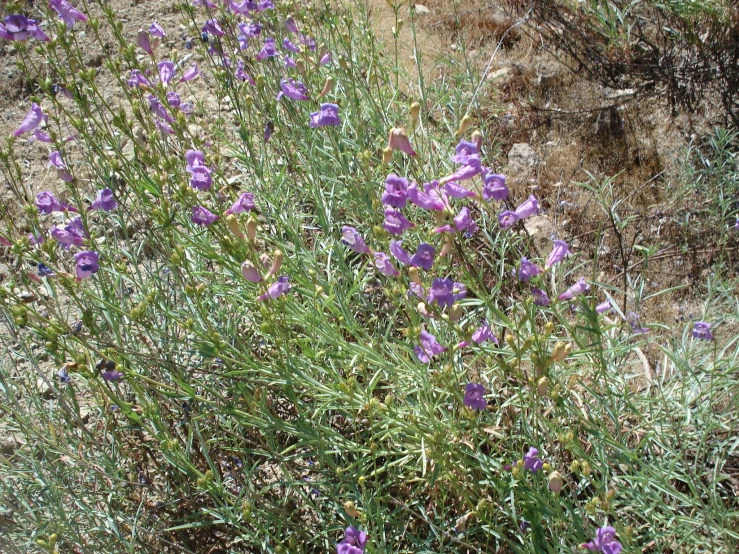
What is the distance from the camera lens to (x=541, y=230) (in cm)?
376

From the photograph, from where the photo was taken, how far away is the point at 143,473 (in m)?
2.83

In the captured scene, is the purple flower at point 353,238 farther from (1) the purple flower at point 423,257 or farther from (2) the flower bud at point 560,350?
(2) the flower bud at point 560,350

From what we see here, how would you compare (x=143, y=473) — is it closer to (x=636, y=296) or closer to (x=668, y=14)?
(x=636, y=296)

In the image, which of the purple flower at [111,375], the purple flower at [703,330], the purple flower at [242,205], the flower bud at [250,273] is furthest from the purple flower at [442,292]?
the purple flower at [111,375]

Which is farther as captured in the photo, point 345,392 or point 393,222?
point 345,392

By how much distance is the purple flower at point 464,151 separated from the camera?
178cm

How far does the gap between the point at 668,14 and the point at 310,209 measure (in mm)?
2828

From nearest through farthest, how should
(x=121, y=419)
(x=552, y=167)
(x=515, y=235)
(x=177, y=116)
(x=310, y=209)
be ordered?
(x=177, y=116) → (x=121, y=419) → (x=515, y=235) → (x=310, y=209) → (x=552, y=167)

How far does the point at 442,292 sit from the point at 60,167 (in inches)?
77.9

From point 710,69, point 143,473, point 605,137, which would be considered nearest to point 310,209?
point 143,473

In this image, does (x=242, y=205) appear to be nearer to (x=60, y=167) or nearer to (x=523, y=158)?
(x=60, y=167)

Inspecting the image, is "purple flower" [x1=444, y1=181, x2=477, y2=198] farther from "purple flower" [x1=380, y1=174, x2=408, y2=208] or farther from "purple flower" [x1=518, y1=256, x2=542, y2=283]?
"purple flower" [x1=518, y1=256, x2=542, y2=283]

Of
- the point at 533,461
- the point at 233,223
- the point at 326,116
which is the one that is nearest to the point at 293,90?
the point at 326,116

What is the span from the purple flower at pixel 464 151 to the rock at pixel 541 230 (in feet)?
6.00
